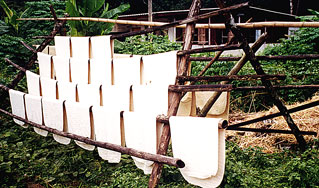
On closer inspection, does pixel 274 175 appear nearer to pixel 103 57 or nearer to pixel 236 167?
pixel 236 167

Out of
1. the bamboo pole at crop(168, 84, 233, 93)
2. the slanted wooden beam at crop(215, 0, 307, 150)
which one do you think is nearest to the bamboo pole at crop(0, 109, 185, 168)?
the bamboo pole at crop(168, 84, 233, 93)

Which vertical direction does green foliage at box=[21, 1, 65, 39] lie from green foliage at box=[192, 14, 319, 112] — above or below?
above

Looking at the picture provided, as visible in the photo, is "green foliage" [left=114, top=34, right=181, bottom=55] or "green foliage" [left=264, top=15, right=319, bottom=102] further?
"green foliage" [left=114, top=34, right=181, bottom=55]

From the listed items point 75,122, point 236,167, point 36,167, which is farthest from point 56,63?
point 236,167

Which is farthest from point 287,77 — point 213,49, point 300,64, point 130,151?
point 130,151

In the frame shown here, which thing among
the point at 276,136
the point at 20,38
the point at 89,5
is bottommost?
the point at 276,136

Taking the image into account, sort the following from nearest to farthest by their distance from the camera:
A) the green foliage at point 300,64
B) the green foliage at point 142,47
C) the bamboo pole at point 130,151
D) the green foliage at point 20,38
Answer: the bamboo pole at point 130,151 → the green foliage at point 300,64 → the green foliage at point 20,38 → the green foliage at point 142,47

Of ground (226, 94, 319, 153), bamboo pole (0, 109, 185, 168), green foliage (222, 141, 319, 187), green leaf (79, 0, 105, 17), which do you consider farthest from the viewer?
green leaf (79, 0, 105, 17)

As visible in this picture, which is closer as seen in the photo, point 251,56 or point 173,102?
point 173,102

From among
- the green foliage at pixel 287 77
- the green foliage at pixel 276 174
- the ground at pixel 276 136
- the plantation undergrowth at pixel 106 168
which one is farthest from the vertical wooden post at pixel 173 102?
the green foliage at pixel 287 77

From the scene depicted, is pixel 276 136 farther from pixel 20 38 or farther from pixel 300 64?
pixel 20 38

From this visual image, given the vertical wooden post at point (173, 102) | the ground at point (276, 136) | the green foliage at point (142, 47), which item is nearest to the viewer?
the vertical wooden post at point (173, 102)

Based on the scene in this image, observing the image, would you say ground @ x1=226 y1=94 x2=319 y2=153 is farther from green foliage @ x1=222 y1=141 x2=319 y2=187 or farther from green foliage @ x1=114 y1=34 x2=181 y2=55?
green foliage @ x1=114 y1=34 x2=181 y2=55

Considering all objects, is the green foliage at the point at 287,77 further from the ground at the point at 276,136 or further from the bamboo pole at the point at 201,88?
the bamboo pole at the point at 201,88
